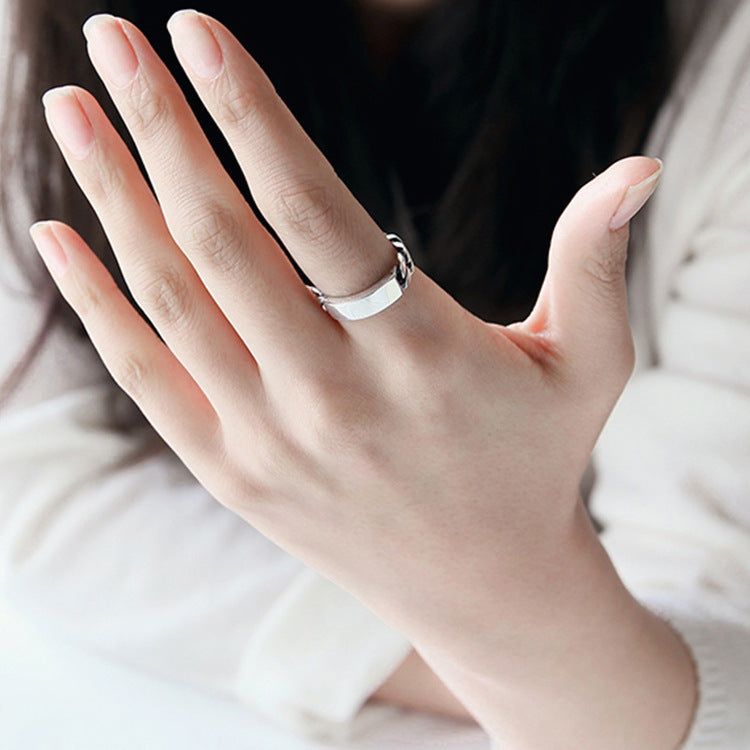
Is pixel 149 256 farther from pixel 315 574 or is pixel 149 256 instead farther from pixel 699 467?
pixel 699 467

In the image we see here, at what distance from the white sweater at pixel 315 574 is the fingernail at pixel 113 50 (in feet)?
1.33

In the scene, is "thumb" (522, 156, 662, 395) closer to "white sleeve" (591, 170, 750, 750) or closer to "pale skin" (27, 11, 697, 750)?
"pale skin" (27, 11, 697, 750)

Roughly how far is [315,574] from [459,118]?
0.53 m

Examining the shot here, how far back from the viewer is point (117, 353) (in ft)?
1.44

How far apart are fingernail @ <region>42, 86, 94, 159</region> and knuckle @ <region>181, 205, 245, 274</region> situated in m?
0.07

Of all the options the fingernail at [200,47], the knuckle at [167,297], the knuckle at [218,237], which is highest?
the fingernail at [200,47]

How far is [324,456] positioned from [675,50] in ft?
2.02

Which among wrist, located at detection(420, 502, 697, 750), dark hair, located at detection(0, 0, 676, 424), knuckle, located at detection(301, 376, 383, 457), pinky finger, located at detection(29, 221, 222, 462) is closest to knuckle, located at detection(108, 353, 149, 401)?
pinky finger, located at detection(29, 221, 222, 462)

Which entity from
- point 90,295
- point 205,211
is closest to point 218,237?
point 205,211

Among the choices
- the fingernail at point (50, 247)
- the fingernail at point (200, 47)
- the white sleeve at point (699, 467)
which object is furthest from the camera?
the white sleeve at point (699, 467)

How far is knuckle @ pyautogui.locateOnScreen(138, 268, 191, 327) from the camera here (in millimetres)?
389

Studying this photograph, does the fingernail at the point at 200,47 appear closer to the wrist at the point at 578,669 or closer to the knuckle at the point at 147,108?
the knuckle at the point at 147,108

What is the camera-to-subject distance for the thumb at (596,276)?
0.33 m

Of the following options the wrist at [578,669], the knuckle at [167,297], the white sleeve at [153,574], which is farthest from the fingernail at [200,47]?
the white sleeve at [153,574]
